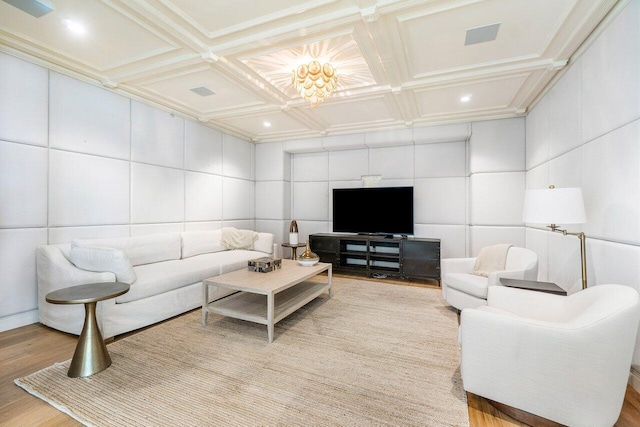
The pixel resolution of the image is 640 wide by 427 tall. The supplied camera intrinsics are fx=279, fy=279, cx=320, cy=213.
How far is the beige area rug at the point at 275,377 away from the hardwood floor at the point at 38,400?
0.18ft

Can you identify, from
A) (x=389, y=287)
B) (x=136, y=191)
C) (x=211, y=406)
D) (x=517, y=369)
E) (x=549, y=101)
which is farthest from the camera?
(x=389, y=287)

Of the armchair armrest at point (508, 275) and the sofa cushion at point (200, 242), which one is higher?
the sofa cushion at point (200, 242)

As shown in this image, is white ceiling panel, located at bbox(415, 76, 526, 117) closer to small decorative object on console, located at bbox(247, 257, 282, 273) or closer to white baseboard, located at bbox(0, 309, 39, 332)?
small decorative object on console, located at bbox(247, 257, 282, 273)

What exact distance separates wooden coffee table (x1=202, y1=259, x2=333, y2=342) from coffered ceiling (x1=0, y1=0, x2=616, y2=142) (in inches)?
87.7

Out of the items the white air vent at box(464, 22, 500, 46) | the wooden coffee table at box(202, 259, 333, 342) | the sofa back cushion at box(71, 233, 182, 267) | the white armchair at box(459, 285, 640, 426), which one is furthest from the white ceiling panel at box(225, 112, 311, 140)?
the white armchair at box(459, 285, 640, 426)

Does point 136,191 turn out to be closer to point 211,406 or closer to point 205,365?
point 205,365

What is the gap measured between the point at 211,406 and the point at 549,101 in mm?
4487

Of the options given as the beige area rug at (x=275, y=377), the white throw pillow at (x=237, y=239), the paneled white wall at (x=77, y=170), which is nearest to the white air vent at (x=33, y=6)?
the paneled white wall at (x=77, y=170)

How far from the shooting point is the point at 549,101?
3.29 meters

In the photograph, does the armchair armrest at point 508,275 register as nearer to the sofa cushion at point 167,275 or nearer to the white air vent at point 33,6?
the sofa cushion at point 167,275

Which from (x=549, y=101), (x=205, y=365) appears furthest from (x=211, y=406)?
(x=549, y=101)

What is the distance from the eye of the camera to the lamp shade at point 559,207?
205 cm

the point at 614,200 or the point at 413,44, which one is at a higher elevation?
the point at 413,44

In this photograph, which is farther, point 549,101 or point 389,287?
point 389,287
